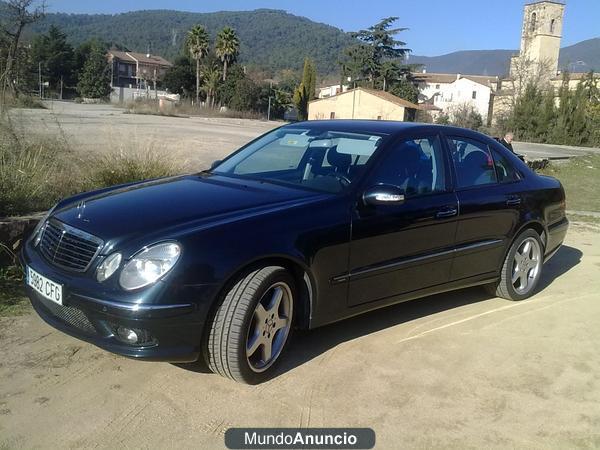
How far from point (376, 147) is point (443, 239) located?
89cm

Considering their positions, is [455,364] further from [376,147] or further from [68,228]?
[68,228]

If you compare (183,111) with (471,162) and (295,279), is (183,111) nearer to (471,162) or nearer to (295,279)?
(471,162)

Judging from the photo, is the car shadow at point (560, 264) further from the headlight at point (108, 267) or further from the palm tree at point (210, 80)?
the palm tree at point (210, 80)

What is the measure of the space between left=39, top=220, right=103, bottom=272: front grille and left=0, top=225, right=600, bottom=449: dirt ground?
703 millimetres

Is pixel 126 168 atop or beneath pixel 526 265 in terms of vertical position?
atop

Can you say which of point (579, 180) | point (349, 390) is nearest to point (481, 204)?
point (349, 390)

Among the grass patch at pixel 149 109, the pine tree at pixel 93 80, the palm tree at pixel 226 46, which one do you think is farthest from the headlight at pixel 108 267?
the pine tree at pixel 93 80

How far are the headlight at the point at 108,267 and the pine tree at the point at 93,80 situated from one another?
8181 cm

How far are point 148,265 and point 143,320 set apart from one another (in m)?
0.29

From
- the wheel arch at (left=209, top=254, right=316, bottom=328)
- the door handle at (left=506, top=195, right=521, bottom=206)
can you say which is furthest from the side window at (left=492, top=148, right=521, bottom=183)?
the wheel arch at (left=209, top=254, right=316, bottom=328)

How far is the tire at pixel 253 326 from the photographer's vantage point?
322cm

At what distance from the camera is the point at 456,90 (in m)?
111

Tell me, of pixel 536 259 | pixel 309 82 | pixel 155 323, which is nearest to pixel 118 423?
pixel 155 323

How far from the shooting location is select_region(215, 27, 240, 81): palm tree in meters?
75.4
